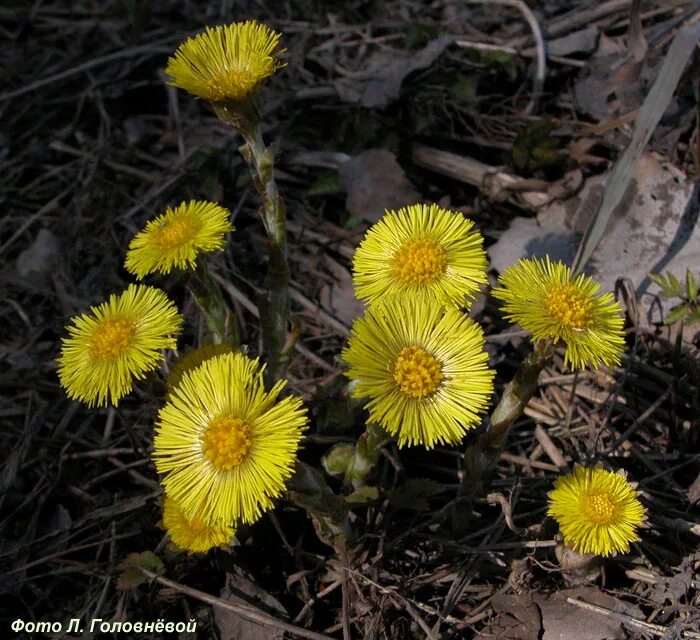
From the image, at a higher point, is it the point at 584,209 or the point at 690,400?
the point at 584,209

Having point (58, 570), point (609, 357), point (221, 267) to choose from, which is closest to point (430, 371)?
Result: point (609, 357)

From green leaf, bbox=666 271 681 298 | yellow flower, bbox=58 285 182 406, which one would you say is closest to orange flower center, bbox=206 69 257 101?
yellow flower, bbox=58 285 182 406

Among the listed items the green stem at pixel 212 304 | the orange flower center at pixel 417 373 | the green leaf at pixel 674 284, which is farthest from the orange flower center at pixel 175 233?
the green leaf at pixel 674 284

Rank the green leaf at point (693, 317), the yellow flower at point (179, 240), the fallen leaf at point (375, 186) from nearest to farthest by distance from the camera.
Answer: the yellow flower at point (179, 240), the green leaf at point (693, 317), the fallen leaf at point (375, 186)

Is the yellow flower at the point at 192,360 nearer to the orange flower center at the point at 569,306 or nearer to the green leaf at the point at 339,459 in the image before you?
the green leaf at the point at 339,459

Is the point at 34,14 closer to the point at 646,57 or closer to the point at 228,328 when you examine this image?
the point at 228,328

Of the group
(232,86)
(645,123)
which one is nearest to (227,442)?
(232,86)

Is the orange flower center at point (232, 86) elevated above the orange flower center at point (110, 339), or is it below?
above

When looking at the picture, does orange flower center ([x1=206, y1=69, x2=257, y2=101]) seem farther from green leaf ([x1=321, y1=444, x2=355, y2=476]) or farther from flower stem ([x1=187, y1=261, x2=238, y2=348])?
green leaf ([x1=321, y1=444, x2=355, y2=476])
